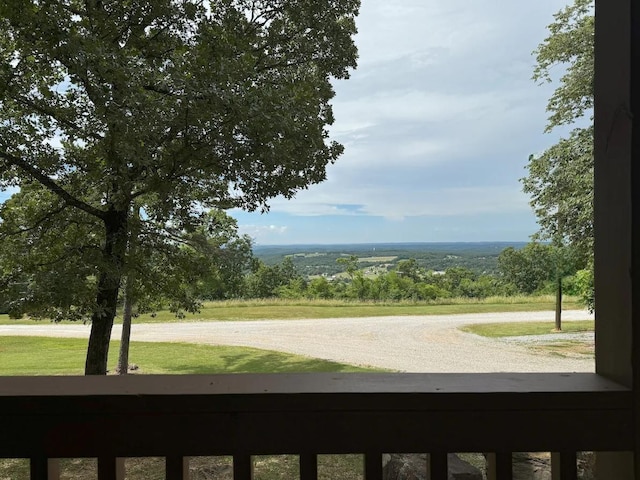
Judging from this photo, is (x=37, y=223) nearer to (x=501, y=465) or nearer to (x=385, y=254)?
(x=385, y=254)

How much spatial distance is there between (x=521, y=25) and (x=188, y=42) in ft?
7.42

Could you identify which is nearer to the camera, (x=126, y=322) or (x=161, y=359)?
(x=126, y=322)

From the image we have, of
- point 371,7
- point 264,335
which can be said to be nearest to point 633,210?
point 371,7

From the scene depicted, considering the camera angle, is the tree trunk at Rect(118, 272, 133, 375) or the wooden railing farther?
the tree trunk at Rect(118, 272, 133, 375)

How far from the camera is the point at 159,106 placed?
2.61 metres

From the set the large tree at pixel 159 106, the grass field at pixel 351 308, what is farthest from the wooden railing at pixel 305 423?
the grass field at pixel 351 308

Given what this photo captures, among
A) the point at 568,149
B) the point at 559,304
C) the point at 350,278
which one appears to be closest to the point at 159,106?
the point at 350,278

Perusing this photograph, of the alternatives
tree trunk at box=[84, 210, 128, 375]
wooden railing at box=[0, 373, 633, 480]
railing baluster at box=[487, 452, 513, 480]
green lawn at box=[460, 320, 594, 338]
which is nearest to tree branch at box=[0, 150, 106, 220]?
tree trunk at box=[84, 210, 128, 375]

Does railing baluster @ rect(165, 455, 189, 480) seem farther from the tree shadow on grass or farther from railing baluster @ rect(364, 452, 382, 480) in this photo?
the tree shadow on grass

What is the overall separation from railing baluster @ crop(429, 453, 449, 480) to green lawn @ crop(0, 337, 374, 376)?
3.78m

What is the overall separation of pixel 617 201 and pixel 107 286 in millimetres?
3474

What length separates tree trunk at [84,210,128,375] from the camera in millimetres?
3178

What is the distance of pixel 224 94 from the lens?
254 centimetres

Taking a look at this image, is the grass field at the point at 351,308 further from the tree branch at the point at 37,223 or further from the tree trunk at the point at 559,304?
the tree branch at the point at 37,223
